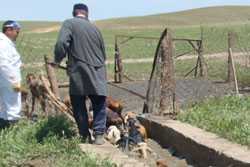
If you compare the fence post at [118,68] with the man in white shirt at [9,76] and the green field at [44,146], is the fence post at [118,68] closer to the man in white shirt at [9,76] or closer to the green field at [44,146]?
the green field at [44,146]

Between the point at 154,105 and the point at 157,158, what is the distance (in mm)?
2833

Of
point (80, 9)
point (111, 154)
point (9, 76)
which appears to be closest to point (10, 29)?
point (9, 76)

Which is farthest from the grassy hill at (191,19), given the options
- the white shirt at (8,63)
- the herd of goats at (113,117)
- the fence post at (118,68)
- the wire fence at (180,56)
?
the white shirt at (8,63)

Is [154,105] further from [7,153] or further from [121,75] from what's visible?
[121,75]

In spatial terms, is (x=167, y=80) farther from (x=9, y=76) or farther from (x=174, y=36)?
(x=174, y=36)

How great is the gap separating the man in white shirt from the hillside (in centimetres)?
5808

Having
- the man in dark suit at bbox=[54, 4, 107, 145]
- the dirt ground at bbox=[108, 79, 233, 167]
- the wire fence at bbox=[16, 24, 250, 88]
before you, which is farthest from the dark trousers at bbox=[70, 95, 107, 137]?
the wire fence at bbox=[16, 24, 250, 88]

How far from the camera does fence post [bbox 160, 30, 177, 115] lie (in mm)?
11117

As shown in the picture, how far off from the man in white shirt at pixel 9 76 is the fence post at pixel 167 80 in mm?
2587

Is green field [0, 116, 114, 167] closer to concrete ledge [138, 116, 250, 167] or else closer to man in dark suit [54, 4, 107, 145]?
man in dark suit [54, 4, 107, 145]

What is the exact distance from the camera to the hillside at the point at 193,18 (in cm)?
6950

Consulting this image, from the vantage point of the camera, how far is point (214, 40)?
39.8 m

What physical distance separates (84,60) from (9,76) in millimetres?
1057

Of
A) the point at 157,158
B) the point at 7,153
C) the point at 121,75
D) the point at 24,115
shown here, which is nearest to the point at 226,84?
the point at 121,75
